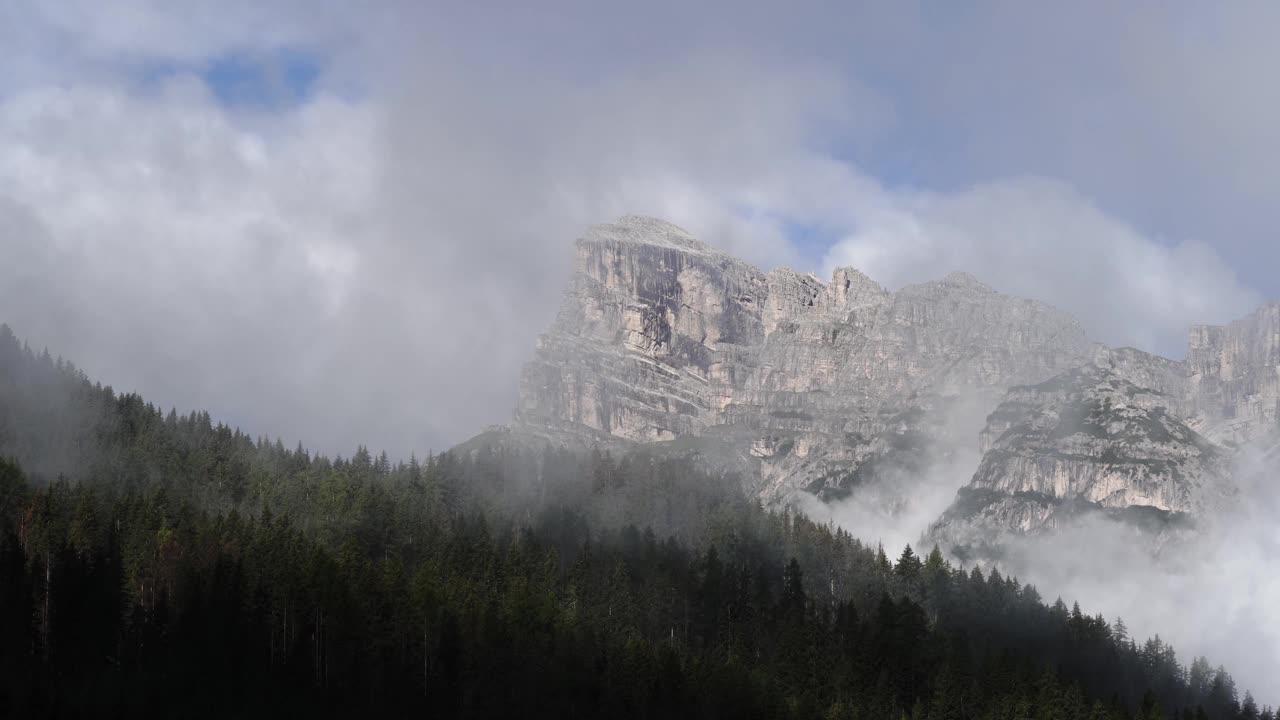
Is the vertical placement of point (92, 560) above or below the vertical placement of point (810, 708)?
above

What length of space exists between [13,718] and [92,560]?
30.5 metres

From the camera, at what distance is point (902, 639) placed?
6526 inches

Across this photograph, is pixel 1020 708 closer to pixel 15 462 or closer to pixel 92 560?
pixel 92 560

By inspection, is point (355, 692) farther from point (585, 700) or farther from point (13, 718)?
point (13, 718)

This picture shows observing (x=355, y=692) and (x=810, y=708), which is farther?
(x=810, y=708)

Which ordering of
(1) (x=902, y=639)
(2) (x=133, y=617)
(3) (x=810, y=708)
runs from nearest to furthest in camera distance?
(2) (x=133, y=617) < (3) (x=810, y=708) < (1) (x=902, y=639)

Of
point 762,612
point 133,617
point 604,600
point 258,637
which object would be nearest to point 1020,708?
point 762,612

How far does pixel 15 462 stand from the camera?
180 meters

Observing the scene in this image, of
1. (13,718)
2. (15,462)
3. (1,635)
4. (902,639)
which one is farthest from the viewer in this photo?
(15,462)

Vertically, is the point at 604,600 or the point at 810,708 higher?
the point at 604,600

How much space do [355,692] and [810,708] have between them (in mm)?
48219

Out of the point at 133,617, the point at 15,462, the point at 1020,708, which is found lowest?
the point at 1020,708

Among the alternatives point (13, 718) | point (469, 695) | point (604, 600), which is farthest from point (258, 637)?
point (604, 600)

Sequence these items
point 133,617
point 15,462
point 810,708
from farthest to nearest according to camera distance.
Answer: point 15,462, point 810,708, point 133,617
